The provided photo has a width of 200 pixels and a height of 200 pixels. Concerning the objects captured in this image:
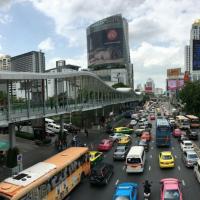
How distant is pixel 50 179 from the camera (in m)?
22.8

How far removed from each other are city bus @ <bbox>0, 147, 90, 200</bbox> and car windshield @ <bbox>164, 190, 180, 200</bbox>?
6883 millimetres

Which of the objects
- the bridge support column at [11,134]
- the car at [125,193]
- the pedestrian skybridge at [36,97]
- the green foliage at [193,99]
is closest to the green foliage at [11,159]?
the bridge support column at [11,134]

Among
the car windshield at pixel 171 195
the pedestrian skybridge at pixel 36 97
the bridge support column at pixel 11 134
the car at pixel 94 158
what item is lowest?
the car at pixel 94 158

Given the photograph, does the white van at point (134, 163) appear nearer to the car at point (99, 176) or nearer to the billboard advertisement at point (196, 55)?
the car at point (99, 176)

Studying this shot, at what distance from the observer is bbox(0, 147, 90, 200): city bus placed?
763 inches

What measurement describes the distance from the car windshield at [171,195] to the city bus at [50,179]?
688cm

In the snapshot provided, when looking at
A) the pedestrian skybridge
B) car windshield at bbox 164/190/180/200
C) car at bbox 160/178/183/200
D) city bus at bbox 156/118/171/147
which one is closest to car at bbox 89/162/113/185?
car at bbox 160/178/183/200

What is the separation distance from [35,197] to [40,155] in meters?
24.6

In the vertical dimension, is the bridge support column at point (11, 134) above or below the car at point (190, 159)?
above

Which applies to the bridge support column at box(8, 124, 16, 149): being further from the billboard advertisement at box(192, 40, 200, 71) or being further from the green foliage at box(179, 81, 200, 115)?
the billboard advertisement at box(192, 40, 200, 71)

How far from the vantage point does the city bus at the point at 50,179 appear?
763 inches

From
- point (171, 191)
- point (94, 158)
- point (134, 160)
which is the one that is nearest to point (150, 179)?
point (134, 160)

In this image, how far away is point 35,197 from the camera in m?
20.4

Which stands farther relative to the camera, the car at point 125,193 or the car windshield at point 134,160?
the car windshield at point 134,160
